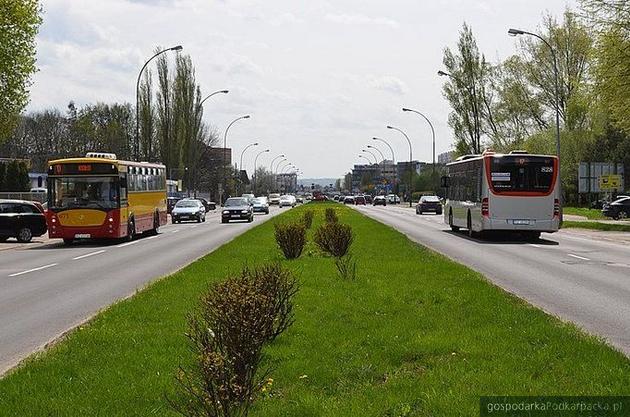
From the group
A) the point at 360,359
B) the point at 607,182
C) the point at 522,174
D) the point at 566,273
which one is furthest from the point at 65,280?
the point at 607,182

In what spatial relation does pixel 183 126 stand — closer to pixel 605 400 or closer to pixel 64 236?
pixel 64 236

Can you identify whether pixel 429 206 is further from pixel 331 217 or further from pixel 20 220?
pixel 20 220

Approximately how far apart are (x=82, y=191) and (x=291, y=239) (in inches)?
498

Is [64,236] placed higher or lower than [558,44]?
lower

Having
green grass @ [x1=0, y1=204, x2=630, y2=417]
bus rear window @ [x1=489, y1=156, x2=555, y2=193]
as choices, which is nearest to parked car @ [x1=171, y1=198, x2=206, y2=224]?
bus rear window @ [x1=489, y1=156, x2=555, y2=193]

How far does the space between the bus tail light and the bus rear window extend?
1.84ft

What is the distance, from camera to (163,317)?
10.8m

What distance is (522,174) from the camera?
1147 inches

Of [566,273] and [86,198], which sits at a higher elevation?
[86,198]

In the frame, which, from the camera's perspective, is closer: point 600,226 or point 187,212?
point 600,226

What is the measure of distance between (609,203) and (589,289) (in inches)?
1650

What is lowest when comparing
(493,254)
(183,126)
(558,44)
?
(493,254)

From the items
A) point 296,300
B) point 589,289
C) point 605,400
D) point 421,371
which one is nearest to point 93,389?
point 421,371

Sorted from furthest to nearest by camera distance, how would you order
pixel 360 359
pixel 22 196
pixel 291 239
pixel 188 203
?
pixel 188 203
pixel 22 196
pixel 291 239
pixel 360 359
